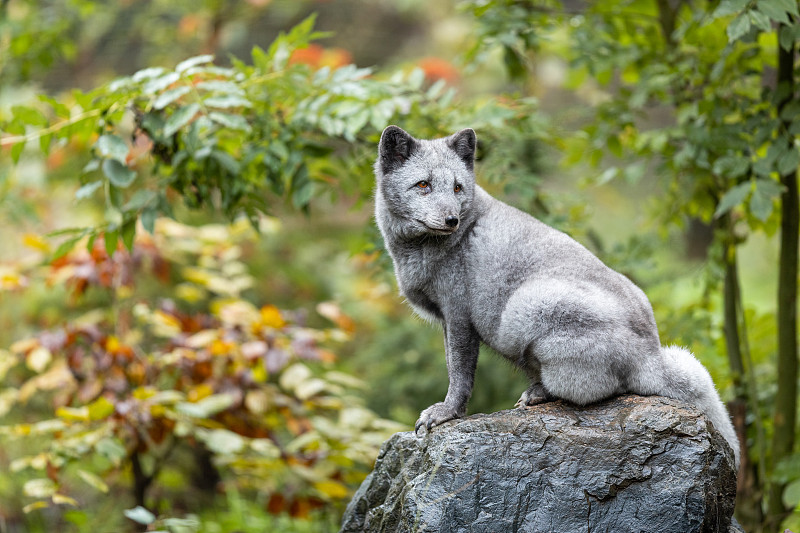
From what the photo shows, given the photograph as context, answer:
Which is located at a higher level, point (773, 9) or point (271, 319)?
point (773, 9)

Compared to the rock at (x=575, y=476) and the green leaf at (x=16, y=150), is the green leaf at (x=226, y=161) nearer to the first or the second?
the green leaf at (x=16, y=150)

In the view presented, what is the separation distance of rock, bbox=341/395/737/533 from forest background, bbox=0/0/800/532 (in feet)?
4.72

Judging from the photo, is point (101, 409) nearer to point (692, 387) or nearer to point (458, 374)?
point (458, 374)

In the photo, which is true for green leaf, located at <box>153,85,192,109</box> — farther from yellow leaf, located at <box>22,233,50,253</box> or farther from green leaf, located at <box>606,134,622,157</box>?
green leaf, located at <box>606,134,622,157</box>

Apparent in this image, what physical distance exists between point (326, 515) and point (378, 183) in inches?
161

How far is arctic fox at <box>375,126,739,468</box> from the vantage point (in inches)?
149

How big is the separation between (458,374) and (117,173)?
101 inches

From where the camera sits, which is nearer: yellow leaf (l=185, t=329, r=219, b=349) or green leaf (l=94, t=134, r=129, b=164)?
green leaf (l=94, t=134, r=129, b=164)

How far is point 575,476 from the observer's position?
139 inches

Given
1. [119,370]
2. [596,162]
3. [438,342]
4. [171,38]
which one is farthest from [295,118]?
[171,38]

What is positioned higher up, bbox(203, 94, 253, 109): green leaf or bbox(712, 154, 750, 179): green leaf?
bbox(203, 94, 253, 109): green leaf

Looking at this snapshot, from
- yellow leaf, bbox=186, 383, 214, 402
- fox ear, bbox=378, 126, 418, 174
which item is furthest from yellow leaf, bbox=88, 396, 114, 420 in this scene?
fox ear, bbox=378, 126, 418, 174

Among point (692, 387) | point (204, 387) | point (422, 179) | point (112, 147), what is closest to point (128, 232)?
point (112, 147)

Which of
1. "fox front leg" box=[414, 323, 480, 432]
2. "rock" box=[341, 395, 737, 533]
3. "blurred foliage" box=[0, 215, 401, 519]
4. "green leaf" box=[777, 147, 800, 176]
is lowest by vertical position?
"blurred foliage" box=[0, 215, 401, 519]
